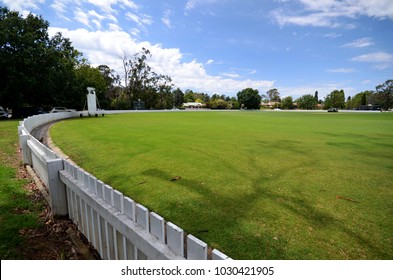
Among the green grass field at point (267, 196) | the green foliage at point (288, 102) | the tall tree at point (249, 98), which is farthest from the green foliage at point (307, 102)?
the green grass field at point (267, 196)

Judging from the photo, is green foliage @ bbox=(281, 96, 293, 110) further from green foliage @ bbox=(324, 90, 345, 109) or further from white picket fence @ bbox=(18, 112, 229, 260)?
white picket fence @ bbox=(18, 112, 229, 260)

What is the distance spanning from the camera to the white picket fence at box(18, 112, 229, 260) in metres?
1.77

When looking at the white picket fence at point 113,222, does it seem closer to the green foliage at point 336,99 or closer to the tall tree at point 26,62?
the tall tree at point 26,62

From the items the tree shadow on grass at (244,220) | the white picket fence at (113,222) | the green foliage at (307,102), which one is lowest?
the tree shadow on grass at (244,220)

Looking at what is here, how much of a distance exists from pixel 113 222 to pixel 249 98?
10010cm

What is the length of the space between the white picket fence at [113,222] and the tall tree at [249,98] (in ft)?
325

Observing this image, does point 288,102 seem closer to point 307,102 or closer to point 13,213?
point 307,102

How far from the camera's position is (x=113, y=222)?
2.40m

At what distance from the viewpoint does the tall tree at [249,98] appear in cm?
9862
